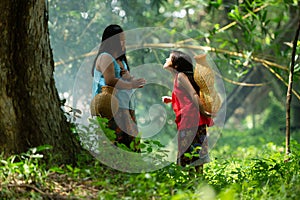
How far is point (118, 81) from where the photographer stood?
19.3 feet

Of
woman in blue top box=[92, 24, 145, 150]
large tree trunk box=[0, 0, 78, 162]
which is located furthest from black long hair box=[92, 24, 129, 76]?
large tree trunk box=[0, 0, 78, 162]

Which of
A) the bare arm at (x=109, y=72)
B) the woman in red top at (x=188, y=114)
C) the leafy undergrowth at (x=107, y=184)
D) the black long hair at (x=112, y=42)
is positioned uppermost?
the black long hair at (x=112, y=42)

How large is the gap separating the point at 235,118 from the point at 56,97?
2863cm

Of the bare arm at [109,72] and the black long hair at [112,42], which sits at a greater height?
the black long hair at [112,42]

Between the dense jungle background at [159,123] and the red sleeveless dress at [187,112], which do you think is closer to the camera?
the dense jungle background at [159,123]

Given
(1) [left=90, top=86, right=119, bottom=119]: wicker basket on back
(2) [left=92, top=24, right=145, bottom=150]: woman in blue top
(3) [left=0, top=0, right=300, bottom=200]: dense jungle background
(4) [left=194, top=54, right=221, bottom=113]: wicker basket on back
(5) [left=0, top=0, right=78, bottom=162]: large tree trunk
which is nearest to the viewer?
(3) [left=0, top=0, right=300, bottom=200]: dense jungle background

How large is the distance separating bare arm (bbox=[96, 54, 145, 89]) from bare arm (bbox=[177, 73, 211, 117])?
0.40m

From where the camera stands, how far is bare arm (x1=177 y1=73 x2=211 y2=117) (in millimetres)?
6008

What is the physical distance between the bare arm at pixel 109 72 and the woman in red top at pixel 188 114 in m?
0.41

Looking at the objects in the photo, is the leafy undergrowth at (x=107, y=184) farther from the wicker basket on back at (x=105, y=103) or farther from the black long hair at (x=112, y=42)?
the black long hair at (x=112, y=42)

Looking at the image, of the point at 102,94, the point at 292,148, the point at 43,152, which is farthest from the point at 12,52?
the point at 292,148

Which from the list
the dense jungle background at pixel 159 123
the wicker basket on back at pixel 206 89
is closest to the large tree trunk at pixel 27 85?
the dense jungle background at pixel 159 123

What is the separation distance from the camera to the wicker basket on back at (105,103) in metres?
5.79

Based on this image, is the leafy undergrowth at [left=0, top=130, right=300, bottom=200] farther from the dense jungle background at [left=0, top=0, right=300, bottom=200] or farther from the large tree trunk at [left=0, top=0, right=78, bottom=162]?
the large tree trunk at [left=0, top=0, right=78, bottom=162]
